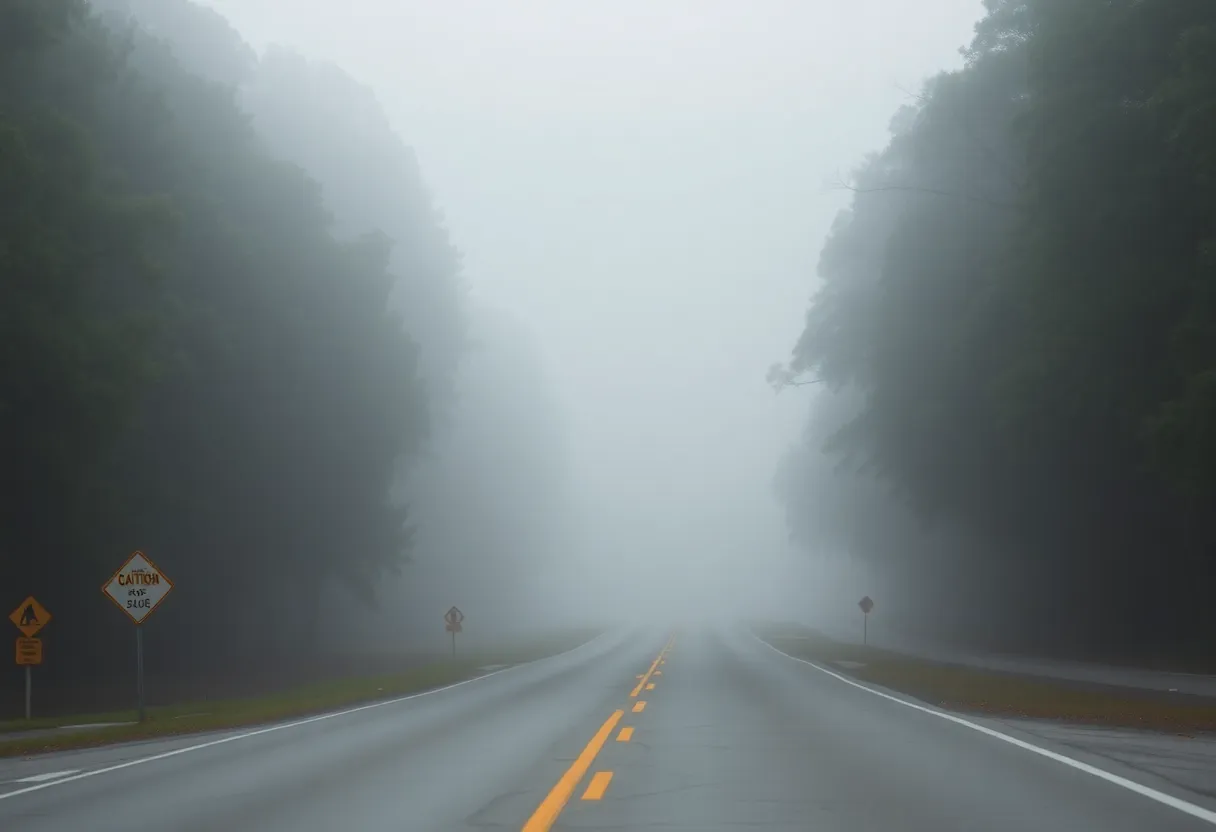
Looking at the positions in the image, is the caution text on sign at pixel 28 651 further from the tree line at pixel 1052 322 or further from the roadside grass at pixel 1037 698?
the tree line at pixel 1052 322

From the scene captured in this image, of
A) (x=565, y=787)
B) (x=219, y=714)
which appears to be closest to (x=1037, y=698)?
(x=565, y=787)

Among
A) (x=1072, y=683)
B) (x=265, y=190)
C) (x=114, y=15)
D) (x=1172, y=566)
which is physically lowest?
(x=1072, y=683)

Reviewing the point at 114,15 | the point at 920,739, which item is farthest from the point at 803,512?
the point at 920,739

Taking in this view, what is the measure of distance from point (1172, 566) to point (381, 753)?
2900cm

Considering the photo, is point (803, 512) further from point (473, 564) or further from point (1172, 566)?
point (1172, 566)

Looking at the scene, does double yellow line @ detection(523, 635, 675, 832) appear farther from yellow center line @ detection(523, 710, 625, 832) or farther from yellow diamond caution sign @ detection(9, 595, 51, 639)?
yellow diamond caution sign @ detection(9, 595, 51, 639)

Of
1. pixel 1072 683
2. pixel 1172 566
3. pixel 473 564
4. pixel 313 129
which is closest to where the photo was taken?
pixel 1072 683

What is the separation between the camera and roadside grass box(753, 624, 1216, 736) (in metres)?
17.1

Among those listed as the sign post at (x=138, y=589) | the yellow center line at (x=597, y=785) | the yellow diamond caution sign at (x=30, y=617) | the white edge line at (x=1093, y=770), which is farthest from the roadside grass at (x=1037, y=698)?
the yellow diamond caution sign at (x=30, y=617)

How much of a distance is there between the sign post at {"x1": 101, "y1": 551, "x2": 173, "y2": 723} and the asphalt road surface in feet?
11.5

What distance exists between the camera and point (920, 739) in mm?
14711

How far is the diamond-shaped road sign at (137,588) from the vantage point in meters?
20.1

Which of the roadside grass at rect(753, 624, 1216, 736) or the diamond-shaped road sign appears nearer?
the roadside grass at rect(753, 624, 1216, 736)

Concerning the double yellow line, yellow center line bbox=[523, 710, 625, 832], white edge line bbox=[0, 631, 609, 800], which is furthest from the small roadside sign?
Result: yellow center line bbox=[523, 710, 625, 832]
